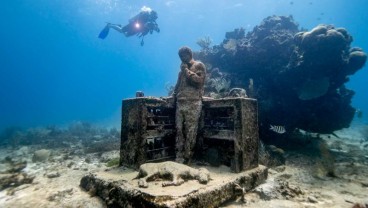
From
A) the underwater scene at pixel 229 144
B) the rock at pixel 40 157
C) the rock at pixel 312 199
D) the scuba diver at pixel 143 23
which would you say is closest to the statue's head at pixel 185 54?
the underwater scene at pixel 229 144

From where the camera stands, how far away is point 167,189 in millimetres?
4504

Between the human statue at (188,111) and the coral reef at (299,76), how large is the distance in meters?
5.77

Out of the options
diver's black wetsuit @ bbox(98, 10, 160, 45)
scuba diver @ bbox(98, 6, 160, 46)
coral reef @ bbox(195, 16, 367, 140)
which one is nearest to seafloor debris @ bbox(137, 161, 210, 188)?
coral reef @ bbox(195, 16, 367, 140)

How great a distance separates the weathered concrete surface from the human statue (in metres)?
0.97

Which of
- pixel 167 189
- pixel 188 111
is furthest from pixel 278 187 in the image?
pixel 167 189

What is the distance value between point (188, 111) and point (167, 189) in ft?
9.46

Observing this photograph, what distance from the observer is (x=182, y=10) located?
7125 centimetres

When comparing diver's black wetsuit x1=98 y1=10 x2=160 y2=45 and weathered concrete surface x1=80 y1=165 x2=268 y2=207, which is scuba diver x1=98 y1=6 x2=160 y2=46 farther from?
weathered concrete surface x1=80 y1=165 x2=268 y2=207

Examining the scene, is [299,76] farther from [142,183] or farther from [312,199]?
[142,183]

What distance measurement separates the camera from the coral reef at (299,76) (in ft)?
42.2

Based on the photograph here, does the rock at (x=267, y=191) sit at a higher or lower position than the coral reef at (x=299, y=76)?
lower

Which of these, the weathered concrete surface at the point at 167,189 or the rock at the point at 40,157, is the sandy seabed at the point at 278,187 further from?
the rock at the point at 40,157

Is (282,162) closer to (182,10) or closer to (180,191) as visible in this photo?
(180,191)

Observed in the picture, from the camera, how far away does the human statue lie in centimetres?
693
